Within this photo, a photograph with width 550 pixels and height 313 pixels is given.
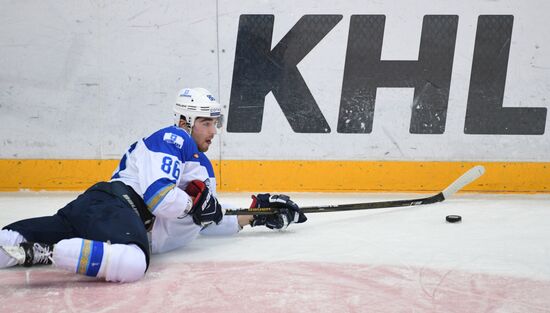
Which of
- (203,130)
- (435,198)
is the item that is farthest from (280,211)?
(435,198)

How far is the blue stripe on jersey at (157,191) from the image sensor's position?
2488mm

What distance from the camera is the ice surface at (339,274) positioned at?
208cm

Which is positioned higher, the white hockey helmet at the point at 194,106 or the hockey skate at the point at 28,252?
the white hockey helmet at the point at 194,106

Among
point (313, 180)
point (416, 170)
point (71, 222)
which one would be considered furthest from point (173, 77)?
point (71, 222)

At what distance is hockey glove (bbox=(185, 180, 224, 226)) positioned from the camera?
2609mm

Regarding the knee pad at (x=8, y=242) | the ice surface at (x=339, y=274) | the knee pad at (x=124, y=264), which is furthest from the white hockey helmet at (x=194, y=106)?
the knee pad at (x=8, y=242)

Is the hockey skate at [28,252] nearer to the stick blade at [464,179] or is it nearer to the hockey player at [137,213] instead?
the hockey player at [137,213]

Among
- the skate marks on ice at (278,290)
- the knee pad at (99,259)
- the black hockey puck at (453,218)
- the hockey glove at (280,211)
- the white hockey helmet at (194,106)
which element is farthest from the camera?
the black hockey puck at (453,218)

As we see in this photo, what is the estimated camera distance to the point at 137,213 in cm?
258

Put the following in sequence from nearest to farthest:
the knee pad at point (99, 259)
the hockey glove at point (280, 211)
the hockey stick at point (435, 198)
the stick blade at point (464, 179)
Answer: the knee pad at point (99, 259) < the hockey glove at point (280, 211) < the hockey stick at point (435, 198) < the stick blade at point (464, 179)

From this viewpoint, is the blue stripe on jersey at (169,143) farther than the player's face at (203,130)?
No

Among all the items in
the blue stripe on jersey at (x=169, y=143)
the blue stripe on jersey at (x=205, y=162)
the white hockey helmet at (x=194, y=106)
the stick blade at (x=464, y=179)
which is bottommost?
the stick blade at (x=464, y=179)

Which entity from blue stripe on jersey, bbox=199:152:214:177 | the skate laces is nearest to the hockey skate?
the skate laces

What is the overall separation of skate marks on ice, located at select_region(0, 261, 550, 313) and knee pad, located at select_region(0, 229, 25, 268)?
0.04 metres
